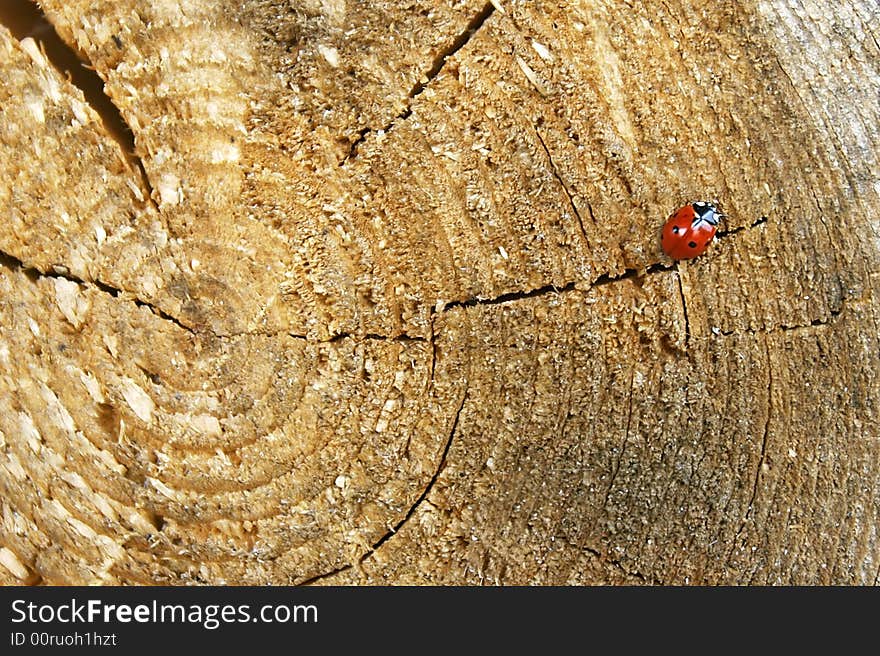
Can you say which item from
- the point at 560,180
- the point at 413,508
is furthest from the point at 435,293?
the point at 413,508

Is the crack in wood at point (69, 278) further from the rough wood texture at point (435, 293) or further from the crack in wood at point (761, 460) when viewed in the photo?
the crack in wood at point (761, 460)

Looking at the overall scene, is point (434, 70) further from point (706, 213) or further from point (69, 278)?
point (69, 278)

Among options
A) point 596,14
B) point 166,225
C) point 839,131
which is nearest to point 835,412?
point 839,131

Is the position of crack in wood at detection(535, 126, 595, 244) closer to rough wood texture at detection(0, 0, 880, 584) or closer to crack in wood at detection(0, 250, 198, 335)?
rough wood texture at detection(0, 0, 880, 584)

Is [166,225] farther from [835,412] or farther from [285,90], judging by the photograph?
[835,412]

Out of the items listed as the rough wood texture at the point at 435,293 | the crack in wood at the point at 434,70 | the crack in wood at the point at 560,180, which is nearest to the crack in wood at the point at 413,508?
the rough wood texture at the point at 435,293

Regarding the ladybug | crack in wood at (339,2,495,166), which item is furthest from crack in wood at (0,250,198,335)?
the ladybug
